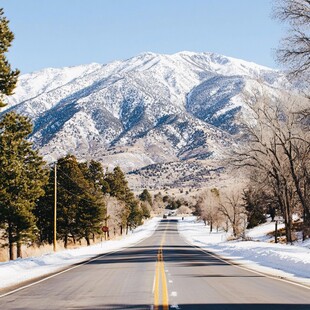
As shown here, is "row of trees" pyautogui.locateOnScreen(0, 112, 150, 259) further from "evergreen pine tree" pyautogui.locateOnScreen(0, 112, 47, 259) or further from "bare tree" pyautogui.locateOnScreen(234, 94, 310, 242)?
"bare tree" pyautogui.locateOnScreen(234, 94, 310, 242)

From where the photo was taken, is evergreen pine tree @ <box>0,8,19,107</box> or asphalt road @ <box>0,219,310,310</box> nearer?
asphalt road @ <box>0,219,310,310</box>

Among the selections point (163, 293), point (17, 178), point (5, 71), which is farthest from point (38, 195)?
point (163, 293)

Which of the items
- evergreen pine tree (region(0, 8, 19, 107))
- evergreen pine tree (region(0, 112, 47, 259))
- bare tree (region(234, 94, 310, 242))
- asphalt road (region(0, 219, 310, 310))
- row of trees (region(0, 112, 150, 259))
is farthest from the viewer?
row of trees (region(0, 112, 150, 259))

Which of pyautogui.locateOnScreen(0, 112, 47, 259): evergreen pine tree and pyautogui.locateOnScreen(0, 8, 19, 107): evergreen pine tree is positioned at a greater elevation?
pyautogui.locateOnScreen(0, 8, 19, 107): evergreen pine tree

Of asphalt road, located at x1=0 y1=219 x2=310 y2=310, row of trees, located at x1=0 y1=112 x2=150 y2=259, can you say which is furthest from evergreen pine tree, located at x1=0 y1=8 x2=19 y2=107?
asphalt road, located at x1=0 y1=219 x2=310 y2=310

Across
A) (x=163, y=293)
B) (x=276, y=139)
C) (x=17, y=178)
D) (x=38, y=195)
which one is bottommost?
(x=163, y=293)

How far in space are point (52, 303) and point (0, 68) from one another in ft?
67.6

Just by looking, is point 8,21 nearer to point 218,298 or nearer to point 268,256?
point 268,256

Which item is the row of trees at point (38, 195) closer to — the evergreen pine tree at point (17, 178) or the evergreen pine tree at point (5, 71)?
the evergreen pine tree at point (17, 178)

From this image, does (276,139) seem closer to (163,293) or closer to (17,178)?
(17,178)

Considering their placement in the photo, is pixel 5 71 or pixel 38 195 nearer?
pixel 5 71

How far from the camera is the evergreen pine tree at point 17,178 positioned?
127ft

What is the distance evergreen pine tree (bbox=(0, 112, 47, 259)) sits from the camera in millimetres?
38703

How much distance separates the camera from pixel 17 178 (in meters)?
41.8
